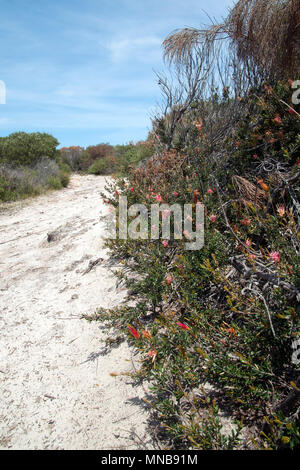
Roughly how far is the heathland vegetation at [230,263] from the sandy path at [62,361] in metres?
0.21

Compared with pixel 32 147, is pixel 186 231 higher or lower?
lower

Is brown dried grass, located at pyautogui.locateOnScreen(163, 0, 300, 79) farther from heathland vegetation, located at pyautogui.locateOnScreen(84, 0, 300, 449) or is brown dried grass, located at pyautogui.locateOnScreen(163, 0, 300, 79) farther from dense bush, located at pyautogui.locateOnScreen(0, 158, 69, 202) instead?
dense bush, located at pyautogui.locateOnScreen(0, 158, 69, 202)

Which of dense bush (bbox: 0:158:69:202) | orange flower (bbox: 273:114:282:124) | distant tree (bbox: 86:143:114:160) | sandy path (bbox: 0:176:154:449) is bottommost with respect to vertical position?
sandy path (bbox: 0:176:154:449)

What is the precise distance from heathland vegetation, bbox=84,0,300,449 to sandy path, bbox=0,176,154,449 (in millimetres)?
205

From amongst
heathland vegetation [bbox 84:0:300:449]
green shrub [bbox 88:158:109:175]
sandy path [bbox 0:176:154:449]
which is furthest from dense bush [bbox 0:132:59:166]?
sandy path [bbox 0:176:154:449]

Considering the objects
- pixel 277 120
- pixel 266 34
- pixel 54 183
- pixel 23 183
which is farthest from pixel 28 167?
pixel 277 120

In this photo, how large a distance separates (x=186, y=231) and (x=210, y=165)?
1243 mm

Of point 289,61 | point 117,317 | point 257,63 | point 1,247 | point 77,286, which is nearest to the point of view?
point 117,317

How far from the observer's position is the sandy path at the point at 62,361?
1668 mm

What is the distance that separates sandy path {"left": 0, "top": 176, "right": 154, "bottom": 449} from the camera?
1668 millimetres

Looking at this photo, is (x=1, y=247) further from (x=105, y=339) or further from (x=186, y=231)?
(x=186, y=231)

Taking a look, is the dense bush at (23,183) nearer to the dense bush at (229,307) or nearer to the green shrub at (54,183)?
the green shrub at (54,183)

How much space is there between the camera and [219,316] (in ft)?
6.11

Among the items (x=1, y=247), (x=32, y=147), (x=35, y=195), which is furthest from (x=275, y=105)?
(x=32, y=147)
